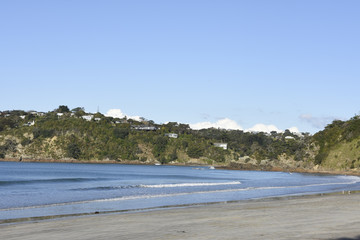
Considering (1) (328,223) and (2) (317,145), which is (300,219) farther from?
(2) (317,145)

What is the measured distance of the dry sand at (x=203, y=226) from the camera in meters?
16.5

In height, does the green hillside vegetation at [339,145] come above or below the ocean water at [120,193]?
above

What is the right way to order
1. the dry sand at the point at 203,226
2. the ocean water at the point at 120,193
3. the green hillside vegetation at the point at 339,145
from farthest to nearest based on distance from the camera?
1. the green hillside vegetation at the point at 339,145
2. the ocean water at the point at 120,193
3. the dry sand at the point at 203,226

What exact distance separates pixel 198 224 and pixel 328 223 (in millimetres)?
5557

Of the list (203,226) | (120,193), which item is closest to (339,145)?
(120,193)

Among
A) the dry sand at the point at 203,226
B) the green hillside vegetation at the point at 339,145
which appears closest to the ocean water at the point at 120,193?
the dry sand at the point at 203,226

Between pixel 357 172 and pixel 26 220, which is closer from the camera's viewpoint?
pixel 26 220

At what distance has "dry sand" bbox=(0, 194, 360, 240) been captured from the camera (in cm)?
1647

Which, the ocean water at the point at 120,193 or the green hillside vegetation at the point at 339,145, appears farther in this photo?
the green hillside vegetation at the point at 339,145

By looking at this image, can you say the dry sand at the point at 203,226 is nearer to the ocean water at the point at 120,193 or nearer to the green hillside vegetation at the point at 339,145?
the ocean water at the point at 120,193

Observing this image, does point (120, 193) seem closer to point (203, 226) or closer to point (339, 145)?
point (203, 226)

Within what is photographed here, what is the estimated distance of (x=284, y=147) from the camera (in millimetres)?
186500

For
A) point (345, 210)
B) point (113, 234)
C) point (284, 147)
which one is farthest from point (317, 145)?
point (113, 234)

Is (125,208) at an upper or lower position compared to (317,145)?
lower
